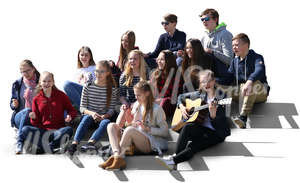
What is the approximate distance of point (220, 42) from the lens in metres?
10.2

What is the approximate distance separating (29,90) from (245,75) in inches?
141

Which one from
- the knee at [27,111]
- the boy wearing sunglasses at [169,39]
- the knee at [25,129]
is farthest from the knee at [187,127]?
the boy wearing sunglasses at [169,39]

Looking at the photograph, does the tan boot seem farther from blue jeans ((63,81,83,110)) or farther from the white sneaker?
blue jeans ((63,81,83,110))

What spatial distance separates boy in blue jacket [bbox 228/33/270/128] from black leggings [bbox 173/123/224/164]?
1.19 metres

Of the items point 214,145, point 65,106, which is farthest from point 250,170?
point 65,106

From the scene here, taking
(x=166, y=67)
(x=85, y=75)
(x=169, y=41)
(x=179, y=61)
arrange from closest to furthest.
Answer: (x=166, y=67) → (x=85, y=75) → (x=179, y=61) → (x=169, y=41)

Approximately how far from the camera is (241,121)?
364 inches

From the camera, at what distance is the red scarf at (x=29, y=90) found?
9.27m

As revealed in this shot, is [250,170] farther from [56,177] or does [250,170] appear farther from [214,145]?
[56,177]

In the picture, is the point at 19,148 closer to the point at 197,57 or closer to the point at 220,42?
the point at 197,57

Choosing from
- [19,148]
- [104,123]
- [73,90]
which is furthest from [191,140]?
[19,148]

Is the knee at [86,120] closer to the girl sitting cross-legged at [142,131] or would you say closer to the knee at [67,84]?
the girl sitting cross-legged at [142,131]

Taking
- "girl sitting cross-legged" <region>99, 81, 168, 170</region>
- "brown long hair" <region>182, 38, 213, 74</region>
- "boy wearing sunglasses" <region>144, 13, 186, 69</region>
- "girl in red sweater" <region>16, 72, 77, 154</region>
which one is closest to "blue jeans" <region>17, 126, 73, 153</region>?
"girl in red sweater" <region>16, 72, 77, 154</region>

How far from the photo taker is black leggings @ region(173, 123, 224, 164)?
26.0ft
